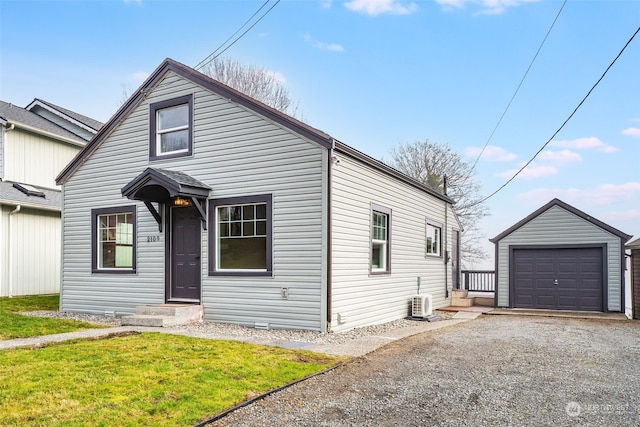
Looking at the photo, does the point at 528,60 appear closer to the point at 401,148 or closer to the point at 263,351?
the point at 263,351

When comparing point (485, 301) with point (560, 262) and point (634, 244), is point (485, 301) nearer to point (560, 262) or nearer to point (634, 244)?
point (560, 262)

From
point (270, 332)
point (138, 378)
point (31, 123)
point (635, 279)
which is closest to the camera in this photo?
point (138, 378)

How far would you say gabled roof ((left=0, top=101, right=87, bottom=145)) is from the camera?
1636 centimetres

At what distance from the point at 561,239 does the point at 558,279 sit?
1.27 meters

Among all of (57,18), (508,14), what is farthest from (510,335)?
(57,18)

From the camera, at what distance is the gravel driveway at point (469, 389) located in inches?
165

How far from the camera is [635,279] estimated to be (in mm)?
12789

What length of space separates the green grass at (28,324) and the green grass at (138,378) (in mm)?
1563

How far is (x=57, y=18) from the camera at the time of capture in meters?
13.2

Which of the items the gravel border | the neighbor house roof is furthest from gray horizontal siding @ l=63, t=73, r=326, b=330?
the gravel border

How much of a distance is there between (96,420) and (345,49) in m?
13.9

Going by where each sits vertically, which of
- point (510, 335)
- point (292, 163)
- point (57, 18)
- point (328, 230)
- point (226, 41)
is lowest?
point (510, 335)

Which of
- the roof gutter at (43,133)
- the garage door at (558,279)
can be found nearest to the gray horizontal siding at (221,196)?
the roof gutter at (43,133)

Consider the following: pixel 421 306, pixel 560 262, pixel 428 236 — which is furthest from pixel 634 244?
pixel 421 306
